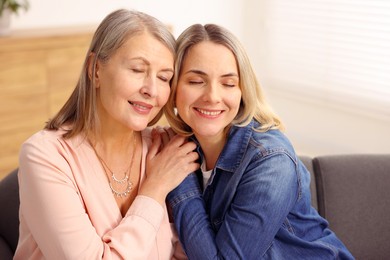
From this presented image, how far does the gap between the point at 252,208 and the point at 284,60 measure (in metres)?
3.25

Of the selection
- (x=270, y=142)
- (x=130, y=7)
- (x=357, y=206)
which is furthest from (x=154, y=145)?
(x=130, y=7)

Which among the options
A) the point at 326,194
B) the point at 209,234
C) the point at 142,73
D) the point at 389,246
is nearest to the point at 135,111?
the point at 142,73

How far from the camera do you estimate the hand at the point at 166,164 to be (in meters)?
1.74

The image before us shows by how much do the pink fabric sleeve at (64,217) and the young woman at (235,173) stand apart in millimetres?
169

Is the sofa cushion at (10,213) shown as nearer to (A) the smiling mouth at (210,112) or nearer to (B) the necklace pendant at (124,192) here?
(B) the necklace pendant at (124,192)

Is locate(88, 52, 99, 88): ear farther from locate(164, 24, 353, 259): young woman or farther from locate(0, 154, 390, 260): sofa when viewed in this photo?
locate(0, 154, 390, 260): sofa

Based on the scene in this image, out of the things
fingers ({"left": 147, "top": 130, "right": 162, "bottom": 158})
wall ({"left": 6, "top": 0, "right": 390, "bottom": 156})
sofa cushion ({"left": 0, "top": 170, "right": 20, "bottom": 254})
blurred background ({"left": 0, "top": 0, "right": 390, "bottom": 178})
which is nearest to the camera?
fingers ({"left": 147, "top": 130, "right": 162, "bottom": 158})

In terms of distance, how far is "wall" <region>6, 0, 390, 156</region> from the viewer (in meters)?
4.04

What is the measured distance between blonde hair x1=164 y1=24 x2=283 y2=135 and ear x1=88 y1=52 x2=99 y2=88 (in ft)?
0.79

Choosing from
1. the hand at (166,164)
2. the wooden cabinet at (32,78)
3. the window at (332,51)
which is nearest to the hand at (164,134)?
the hand at (166,164)

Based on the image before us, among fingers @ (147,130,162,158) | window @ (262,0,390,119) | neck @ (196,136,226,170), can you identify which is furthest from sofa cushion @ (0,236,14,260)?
window @ (262,0,390,119)

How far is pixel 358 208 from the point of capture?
215 cm

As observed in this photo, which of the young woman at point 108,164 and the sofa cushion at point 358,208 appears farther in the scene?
the sofa cushion at point 358,208

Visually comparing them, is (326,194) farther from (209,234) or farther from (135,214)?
(135,214)
